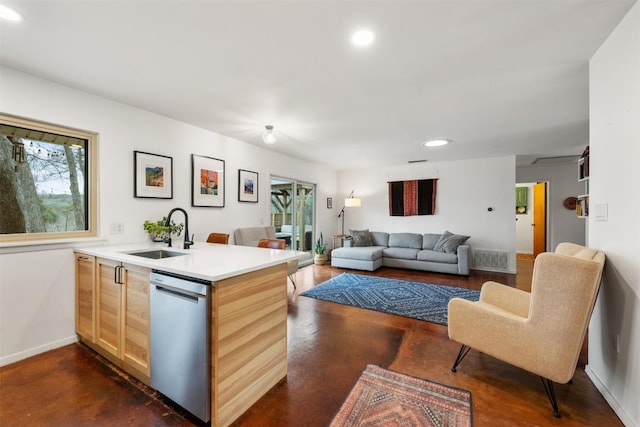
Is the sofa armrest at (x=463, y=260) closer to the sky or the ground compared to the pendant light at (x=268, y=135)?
closer to the ground

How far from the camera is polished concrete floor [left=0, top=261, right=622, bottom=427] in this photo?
1551mm

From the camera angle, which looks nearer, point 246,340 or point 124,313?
point 246,340

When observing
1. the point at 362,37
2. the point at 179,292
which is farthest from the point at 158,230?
the point at 362,37

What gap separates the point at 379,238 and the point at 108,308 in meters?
5.29

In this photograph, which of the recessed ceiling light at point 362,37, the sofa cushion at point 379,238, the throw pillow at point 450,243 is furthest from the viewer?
the sofa cushion at point 379,238

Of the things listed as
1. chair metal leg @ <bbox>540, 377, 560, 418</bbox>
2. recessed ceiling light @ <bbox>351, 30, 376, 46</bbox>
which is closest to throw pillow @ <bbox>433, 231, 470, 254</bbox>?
chair metal leg @ <bbox>540, 377, 560, 418</bbox>

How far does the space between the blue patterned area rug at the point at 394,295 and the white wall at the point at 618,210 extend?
134 cm

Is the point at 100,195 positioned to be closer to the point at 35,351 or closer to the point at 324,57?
the point at 35,351

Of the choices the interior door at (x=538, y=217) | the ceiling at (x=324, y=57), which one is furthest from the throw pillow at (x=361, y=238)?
the interior door at (x=538, y=217)

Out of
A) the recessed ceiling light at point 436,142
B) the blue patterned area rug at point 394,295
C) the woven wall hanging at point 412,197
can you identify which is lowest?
the blue patterned area rug at point 394,295

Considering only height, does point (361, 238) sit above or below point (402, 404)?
above

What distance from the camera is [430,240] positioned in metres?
5.76

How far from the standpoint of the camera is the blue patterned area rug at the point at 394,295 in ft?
10.6

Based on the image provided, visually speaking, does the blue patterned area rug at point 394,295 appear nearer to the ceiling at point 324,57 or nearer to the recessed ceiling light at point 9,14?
the ceiling at point 324,57
